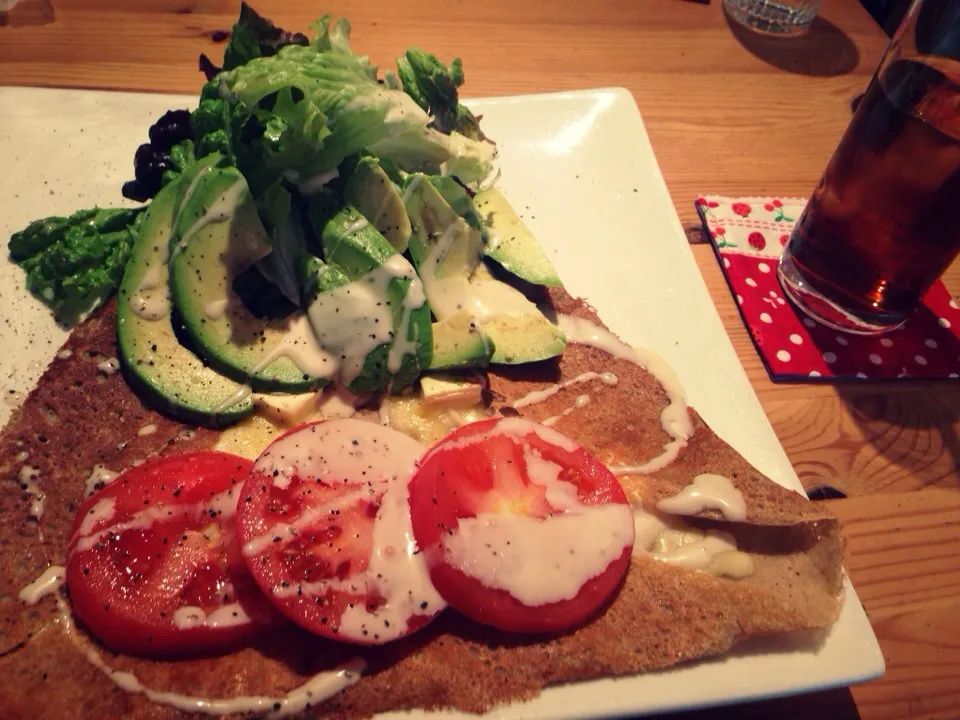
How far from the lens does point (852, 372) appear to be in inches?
110

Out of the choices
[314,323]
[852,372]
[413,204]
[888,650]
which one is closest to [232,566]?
[314,323]

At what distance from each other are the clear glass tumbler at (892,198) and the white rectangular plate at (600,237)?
0.51 metres

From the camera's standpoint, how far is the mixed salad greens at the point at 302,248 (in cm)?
216

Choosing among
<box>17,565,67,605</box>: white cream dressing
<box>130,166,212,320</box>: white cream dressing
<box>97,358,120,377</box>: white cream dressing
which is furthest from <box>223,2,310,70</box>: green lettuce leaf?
<box>17,565,67,605</box>: white cream dressing

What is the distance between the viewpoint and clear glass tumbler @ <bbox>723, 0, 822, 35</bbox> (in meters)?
4.53

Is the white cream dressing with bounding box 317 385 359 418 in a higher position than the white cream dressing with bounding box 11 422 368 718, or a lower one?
higher

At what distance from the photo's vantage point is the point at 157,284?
88.4 inches

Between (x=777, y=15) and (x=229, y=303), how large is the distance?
13.3ft

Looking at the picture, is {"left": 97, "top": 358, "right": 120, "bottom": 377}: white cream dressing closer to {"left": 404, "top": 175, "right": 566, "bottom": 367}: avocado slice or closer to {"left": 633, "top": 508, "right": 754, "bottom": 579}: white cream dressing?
{"left": 404, "top": 175, "right": 566, "bottom": 367}: avocado slice

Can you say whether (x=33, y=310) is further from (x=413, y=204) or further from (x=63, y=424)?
(x=413, y=204)

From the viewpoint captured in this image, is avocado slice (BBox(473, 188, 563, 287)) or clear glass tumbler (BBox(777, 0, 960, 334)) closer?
clear glass tumbler (BBox(777, 0, 960, 334))

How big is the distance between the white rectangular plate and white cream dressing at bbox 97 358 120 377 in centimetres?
30

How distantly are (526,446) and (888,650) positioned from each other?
4.17 feet

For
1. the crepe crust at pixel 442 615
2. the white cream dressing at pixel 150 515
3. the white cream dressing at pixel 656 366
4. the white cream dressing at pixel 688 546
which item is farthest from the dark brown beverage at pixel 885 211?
the white cream dressing at pixel 150 515
